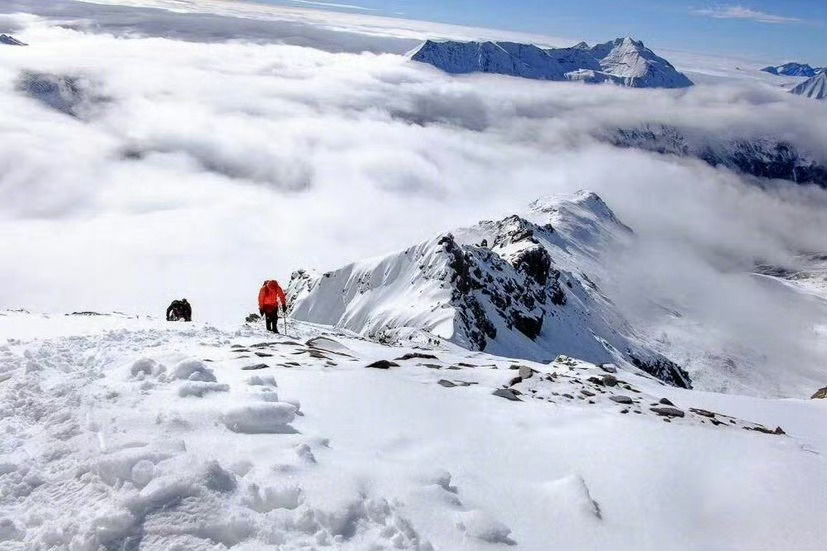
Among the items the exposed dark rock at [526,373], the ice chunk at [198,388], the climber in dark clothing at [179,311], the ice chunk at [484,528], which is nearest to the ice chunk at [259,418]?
the ice chunk at [198,388]

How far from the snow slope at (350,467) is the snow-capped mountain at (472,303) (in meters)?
61.8

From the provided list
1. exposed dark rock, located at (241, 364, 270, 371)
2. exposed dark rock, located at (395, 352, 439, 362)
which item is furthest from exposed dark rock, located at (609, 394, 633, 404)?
exposed dark rock, located at (241, 364, 270, 371)

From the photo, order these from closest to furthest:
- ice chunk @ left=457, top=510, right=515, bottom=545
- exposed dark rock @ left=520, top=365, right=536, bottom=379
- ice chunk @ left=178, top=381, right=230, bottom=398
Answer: ice chunk @ left=457, top=510, right=515, bottom=545
ice chunk @ left=178, top=381, right=230, bottom=398
exposed dark rock @ left=520, top=365, right=536, bottom=379

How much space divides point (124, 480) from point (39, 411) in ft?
11.7

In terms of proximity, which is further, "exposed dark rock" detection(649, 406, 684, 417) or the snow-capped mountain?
the snow-capped mountain

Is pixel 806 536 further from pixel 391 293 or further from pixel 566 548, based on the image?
pixel 391 293

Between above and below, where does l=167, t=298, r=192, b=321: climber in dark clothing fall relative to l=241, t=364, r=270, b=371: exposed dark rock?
below

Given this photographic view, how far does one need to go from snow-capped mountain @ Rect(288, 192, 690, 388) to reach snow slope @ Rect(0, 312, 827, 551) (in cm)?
6179

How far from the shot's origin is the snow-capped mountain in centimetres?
8906

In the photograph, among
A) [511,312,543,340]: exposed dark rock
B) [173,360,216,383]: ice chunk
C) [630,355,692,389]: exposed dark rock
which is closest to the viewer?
[173,360,216,383]: ice chunk

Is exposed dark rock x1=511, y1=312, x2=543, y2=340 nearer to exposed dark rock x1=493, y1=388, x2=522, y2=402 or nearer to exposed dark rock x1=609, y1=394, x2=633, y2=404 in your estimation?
exposed dark rock x1=609, y1=394, x2=633, y2=404

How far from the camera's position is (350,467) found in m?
7.82

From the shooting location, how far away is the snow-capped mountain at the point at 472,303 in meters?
89.1

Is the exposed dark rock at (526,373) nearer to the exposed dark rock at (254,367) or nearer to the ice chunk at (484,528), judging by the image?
the exposed dark rock at (254,367)
